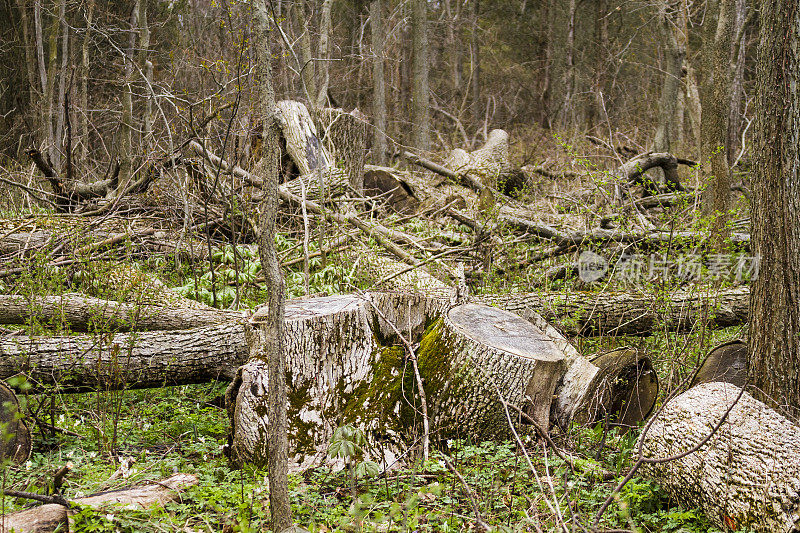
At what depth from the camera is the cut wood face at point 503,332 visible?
159 inches

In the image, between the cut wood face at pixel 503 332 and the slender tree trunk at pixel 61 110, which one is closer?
the cut wood face at pixel 503 332

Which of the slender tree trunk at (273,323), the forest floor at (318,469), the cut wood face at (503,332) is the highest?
the slender tree trunk at (273,323)

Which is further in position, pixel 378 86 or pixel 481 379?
pixel 378 86

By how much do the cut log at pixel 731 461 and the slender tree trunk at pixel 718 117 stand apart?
3.43 meters

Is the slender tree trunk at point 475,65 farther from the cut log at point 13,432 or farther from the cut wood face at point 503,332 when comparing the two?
the cut log at point 13,432

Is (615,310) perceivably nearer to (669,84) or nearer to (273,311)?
(273,311)

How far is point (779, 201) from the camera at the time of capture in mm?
3980

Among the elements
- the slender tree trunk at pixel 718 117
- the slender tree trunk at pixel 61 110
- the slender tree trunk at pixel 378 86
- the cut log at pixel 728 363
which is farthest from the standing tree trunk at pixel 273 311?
the slender tree trunk at pixel 378 86

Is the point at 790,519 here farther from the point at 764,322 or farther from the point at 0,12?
the point at 0,12

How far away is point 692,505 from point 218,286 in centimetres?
513

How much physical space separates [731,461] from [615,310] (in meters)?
2.95

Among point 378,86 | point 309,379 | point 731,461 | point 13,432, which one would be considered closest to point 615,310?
point 731,461

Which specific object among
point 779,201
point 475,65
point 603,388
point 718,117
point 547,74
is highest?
point 475,65

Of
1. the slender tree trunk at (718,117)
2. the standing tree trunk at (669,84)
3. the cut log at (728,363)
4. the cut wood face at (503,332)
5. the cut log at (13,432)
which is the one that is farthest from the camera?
the standing tree trunk at (669,84)
